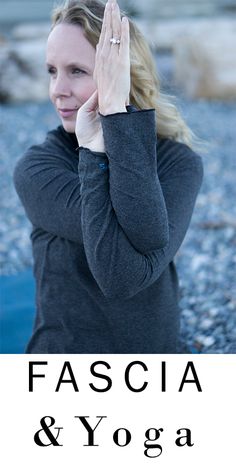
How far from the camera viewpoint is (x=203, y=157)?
615cm

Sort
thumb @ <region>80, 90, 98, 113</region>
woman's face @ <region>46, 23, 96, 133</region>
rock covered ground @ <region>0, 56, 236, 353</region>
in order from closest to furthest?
thumb @ <region>80, 90, 98, 113</region>
woman's face @ <region>46, 23, 96, 133</region>
rock covered ground @ <region>0, 56, 236, 353</region>

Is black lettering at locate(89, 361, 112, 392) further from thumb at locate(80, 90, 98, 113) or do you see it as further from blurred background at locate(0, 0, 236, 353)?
blurred background at locate(0, 0, 236, 353)

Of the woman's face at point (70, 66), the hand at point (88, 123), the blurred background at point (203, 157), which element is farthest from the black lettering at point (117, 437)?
the blurred background at point (203, 157)

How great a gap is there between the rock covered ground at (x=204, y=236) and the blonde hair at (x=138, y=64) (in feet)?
1.16

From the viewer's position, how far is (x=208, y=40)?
8773 mm

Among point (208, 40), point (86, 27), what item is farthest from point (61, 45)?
point (208, 40)

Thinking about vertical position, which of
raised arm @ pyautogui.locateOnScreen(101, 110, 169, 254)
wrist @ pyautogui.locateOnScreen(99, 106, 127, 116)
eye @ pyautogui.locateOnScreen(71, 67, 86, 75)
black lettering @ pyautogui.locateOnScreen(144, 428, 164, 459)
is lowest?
black lettering @ pyautogui.locateOnScreen(144, 428, 164, 459)

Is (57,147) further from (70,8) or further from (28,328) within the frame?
(28,328)

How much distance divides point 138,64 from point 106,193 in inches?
19.4

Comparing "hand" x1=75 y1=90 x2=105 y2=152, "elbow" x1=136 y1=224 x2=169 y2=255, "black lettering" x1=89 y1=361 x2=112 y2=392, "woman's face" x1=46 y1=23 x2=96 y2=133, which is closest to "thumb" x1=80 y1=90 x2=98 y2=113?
"hand" x1=75 y1=90 x2=105 y2=152

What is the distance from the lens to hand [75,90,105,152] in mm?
A: 1687

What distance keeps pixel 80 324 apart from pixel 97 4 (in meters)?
0.90

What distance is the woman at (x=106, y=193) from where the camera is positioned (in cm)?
161

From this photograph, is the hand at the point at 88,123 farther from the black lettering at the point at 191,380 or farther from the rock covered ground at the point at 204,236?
the rock covered ground at the point at 204,236
